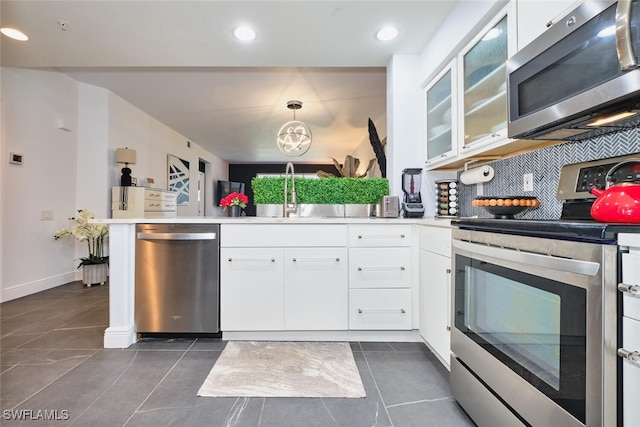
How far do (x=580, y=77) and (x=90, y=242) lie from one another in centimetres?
496

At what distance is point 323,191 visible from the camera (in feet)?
8.95

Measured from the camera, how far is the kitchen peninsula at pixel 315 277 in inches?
82.8

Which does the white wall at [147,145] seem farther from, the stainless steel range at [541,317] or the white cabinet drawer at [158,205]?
the stainless steel range at [541,317]

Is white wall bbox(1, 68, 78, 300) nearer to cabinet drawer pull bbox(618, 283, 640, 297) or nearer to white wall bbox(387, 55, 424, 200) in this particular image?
white wall bbox(387, 55, 424, 200)

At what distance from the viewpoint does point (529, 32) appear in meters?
1.36

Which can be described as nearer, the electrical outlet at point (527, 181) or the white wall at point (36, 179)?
the electrical outlet at point (527, 181)

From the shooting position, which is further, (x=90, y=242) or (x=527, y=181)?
(x=90, y=242)

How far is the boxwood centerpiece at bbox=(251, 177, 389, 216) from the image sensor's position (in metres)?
2.72

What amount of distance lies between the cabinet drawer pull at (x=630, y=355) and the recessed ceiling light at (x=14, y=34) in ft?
13.5

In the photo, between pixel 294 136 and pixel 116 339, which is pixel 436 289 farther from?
pixel 294 136

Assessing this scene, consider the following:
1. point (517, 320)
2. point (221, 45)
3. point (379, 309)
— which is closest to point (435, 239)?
point (379, 309)

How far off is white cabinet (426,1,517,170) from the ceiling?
0.55 m

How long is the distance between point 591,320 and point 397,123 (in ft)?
7.49

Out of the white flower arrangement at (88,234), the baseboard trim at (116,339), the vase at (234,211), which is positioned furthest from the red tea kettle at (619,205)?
the white flower arrangement at (88,234)
